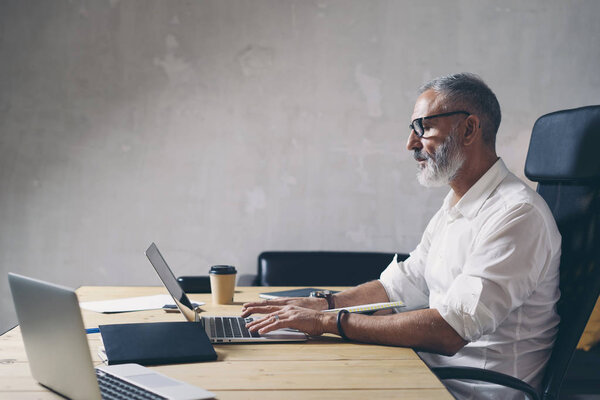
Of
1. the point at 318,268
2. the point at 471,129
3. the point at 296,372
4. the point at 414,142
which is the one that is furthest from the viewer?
the point at 318,268

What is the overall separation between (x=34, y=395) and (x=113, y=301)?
2.78ft

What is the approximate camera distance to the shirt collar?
61.5 inches

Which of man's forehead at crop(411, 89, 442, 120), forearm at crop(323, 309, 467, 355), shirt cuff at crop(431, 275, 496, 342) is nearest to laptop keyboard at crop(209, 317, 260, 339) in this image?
forearm at crop(323, 309, 467, 355)

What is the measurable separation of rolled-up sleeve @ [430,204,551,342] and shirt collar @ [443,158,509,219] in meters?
0.17

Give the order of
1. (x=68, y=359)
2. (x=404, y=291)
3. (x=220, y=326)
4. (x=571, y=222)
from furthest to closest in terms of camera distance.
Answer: (x=404, y=291), (x=571, y=222), (x=220, y=326), (x=68, y=359)

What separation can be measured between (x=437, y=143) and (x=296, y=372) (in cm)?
90

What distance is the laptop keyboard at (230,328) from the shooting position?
4.28 feet

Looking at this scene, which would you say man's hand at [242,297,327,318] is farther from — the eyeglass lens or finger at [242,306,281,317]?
the eyeglass lens

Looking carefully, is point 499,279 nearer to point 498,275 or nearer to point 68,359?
point 498,275

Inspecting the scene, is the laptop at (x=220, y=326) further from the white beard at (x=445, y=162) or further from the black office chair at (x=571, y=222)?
the white beard at (x=445, y=162)

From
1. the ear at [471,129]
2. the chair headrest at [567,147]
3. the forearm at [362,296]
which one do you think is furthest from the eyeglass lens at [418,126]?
the forearm at [362,296]

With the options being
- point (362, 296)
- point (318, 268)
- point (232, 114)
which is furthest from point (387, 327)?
point (232, 114)

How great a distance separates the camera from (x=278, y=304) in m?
1.58

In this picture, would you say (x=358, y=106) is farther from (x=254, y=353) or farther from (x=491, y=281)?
(x=254, y=353)
